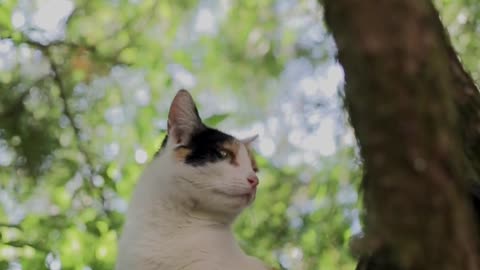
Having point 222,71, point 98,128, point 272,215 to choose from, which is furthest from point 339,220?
point 222,71

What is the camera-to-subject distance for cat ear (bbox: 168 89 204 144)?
65.8 inches

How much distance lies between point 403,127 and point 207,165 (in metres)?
0.98

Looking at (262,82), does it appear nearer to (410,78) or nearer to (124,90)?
(124,90)

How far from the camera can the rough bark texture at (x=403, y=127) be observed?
626 mm

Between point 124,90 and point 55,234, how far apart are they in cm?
60

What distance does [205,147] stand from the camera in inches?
64.0

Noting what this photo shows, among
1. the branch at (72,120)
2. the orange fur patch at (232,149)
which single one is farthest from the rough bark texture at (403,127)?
the branch at (72,120)

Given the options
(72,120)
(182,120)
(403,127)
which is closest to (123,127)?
(72,120)

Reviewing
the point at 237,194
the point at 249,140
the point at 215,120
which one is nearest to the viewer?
the point at 237,194

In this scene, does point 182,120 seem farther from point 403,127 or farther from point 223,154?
point 403,127

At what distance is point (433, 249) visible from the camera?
652 millimetres

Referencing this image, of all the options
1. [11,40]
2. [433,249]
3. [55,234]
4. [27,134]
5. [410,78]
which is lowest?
[55,234]

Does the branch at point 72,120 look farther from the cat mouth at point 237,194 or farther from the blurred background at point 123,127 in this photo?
the cat mouth at point 237,194

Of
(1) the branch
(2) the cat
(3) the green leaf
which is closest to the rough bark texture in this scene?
(2) the cat
